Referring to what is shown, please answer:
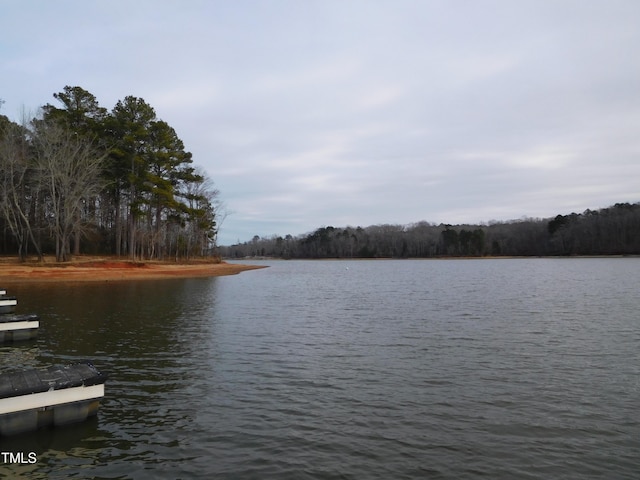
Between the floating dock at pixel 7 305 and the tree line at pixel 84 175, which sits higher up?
the tree line at pixel 84 175

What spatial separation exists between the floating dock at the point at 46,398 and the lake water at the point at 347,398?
0.26 meters

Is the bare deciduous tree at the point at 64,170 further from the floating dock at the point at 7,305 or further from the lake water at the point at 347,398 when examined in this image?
the lake water at the point at 347,398

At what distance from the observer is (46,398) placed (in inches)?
323

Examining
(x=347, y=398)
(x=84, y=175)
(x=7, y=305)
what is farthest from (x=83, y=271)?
(x=347, y=398)

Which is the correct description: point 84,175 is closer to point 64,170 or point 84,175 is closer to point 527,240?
point 64,170

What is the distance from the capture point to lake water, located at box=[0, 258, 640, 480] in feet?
23.4

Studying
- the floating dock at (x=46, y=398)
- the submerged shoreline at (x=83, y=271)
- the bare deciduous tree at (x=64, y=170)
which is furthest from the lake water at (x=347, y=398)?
the bare deciduous tree at (x=64, y=170)

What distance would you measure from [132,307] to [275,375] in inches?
629

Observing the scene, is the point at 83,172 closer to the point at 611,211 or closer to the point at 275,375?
the point at 275,375

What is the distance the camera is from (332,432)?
8.33m

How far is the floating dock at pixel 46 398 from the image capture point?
7918 mm

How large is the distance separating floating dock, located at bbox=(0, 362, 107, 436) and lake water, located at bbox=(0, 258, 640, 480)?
256 millimetres

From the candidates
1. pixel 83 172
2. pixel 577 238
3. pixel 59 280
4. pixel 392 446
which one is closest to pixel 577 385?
pixel 392 446

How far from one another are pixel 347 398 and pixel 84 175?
157ft
